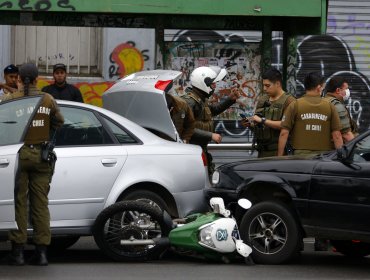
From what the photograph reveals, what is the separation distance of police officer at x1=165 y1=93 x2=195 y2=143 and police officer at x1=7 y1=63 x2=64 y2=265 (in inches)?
73.5

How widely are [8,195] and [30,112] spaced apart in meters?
0.78

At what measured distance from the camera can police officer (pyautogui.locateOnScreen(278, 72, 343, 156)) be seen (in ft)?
36.3

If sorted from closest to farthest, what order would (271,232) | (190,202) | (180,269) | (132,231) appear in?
1. (180,269)
2. (271,232)
3. (132,231)
4. (190,202)

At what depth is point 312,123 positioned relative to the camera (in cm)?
1109

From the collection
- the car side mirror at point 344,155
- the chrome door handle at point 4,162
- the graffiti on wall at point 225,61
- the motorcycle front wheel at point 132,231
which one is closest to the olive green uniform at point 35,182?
the chrome door handle at point 4,162

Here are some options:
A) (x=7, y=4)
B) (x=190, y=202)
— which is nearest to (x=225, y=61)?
(x=7, y=4)

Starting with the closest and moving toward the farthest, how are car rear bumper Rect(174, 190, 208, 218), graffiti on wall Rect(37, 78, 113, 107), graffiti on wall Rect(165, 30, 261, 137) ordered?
car rear bumper Rect(174, 190, 208, 218) → graffiti on wall Rect(165, 30, 261, 137) → graffiti on wall Rect(37, 78, 113, 107)

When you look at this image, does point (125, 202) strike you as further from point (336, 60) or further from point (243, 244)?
point (336, 60)

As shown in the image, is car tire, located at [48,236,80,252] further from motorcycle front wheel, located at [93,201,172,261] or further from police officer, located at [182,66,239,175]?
police officer, located at [182,66,239,175]

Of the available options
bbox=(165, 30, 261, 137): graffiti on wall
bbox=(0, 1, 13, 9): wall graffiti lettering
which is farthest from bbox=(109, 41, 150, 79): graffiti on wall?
bbox=(0, 1, 13, 9): wall graffiti lettering

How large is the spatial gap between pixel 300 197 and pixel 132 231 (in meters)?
1.61

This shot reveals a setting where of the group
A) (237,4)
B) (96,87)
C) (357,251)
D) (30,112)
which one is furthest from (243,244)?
(96,87)

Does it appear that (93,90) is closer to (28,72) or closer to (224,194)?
(224,194)

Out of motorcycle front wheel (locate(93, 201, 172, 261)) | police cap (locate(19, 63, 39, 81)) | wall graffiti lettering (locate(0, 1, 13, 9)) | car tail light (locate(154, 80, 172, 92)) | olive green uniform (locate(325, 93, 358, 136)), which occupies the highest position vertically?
wall graffiti lettering (locate(0, 1, 13, 9))
